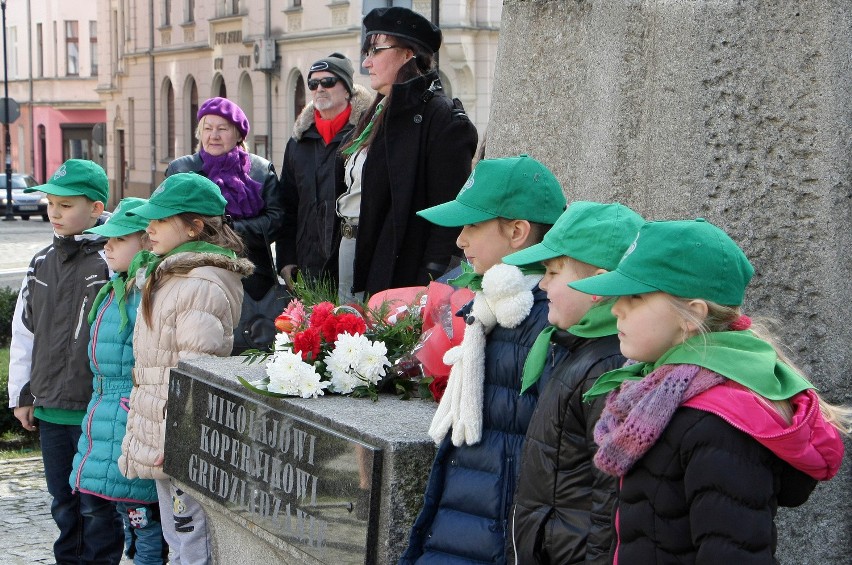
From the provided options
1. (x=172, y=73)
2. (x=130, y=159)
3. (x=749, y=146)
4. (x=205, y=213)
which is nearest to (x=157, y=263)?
(x=205, y=213)

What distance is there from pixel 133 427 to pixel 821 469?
9.77 ft

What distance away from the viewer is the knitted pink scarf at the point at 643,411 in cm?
246

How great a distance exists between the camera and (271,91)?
3200cm

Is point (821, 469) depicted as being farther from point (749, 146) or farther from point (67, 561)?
point (67, 561)

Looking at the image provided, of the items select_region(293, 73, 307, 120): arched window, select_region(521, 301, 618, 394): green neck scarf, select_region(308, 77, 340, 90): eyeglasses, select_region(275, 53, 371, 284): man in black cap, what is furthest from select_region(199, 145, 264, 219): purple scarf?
select_region(293, 73, 307, 120): arched window

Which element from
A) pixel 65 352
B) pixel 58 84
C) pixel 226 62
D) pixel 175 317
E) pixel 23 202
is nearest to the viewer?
pixel 175 317

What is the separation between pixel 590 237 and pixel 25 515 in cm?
443

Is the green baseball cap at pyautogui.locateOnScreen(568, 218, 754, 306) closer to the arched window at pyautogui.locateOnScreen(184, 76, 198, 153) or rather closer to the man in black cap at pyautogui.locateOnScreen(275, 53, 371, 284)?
the man in black cap at pyautogui.locateOnScreen(275, 53, 371, 284)

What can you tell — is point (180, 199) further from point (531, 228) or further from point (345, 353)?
point (531, 228)

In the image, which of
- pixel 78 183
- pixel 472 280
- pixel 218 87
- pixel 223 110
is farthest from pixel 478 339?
pixel 218 87

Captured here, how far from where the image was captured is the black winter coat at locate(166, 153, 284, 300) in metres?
5.92

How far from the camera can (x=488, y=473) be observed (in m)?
3.14

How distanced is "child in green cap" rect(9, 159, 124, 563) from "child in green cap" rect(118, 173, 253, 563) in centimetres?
44

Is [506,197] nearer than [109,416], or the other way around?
[506,197]
